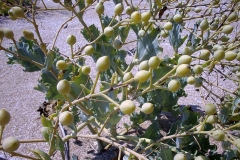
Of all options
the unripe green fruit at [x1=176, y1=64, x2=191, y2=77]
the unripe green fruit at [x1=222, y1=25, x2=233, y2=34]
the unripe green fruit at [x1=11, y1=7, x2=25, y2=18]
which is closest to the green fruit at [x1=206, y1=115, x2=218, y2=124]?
the unripe green fruit at [x1=176, y1=64, x2=191, y2=77]

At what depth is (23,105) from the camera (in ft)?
3.90

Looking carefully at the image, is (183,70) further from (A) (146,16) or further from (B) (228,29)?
(B) (228,29)

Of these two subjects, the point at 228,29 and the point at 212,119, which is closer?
the point at 212,119

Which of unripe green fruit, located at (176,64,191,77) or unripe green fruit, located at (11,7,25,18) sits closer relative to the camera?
unripe green fruit, located at (176,64,191,77)

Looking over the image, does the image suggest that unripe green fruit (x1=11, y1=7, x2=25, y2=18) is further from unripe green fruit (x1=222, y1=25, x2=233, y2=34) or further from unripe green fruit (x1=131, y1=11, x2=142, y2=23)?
unripe green fruit (x1=222, y1=25, x2=233, y2=34)

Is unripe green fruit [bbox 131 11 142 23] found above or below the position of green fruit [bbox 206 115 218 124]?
above

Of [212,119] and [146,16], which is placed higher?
[146,16]

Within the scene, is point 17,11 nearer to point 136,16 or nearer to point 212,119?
point 136,16

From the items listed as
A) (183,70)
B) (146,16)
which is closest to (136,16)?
(146,16)

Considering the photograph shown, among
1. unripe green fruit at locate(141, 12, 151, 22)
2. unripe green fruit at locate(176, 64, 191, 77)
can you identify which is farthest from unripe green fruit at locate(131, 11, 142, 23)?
unripe green fruit at locate(176, 64, 191, 77)

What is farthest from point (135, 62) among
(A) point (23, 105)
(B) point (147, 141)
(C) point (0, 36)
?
(A) point (23, 105)

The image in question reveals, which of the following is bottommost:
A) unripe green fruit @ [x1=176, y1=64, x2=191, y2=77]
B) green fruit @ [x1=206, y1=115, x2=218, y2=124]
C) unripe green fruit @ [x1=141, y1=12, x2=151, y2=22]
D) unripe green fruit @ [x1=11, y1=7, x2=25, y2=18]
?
green fruit @ [x1=206, y1=115, x2=218, y2=124]

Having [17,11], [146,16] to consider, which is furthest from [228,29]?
[17,11]

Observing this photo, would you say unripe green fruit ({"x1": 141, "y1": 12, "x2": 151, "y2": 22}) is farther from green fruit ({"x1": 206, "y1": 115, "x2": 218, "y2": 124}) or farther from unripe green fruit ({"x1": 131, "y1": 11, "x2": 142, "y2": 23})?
green fruit ({"x1": 206, "y1": 115, "x2": 218, "y2": 124})
